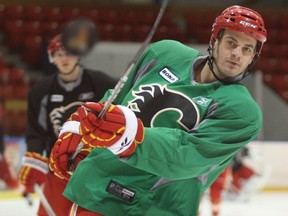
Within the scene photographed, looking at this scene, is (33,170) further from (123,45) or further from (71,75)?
(123,45)

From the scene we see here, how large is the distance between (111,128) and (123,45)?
7.18 meters

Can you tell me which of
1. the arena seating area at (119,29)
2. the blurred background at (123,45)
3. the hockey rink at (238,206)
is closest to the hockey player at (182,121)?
the hockey rink at (238,206)

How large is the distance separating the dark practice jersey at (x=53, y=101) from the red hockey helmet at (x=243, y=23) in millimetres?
1228

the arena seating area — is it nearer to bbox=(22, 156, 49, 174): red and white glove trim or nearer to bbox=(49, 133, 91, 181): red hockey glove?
bbox=(22, 156, 49, 174): red and white glove trim

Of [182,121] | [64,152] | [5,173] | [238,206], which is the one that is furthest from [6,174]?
[182,121]

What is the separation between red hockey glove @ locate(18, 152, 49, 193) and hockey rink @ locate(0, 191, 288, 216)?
180 centimetres

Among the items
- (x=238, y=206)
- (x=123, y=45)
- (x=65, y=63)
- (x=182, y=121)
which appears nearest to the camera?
(x=182, y=121)

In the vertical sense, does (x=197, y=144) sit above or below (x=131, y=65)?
below

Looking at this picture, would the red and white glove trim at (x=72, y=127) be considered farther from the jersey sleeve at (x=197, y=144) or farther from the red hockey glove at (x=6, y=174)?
the red hockey glove at (x=6, y=174)

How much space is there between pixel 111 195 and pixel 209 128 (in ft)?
1.20

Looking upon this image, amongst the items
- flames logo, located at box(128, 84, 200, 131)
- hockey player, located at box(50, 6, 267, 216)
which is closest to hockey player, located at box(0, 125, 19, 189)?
hockey player, located at box(50, 6, 267, 216)

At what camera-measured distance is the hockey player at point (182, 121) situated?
68.2 inches

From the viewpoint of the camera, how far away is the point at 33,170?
2.97m

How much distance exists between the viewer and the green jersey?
1.72 metres
